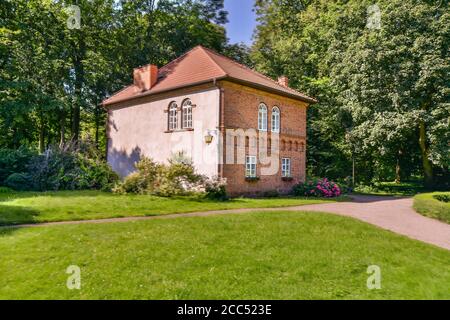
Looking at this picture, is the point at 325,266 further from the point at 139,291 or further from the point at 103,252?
the point at 103,252

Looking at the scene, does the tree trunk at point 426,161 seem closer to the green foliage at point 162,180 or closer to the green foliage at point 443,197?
the green foliage at point 443,197

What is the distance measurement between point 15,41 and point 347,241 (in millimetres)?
24816

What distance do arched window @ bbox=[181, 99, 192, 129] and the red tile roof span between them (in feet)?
3.23

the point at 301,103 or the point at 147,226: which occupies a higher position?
the point at 301,103

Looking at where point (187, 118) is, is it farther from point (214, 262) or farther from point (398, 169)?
point (398, 169)

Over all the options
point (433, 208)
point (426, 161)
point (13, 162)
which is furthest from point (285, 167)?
point (13, 162)

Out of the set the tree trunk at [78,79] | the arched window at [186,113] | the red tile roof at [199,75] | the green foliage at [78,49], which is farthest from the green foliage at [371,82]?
the tree trunk at [78,79]

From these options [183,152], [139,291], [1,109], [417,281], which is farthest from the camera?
[1,109]

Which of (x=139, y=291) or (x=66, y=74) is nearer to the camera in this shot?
(x=139, y=291)

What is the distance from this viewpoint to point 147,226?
8.88 meters

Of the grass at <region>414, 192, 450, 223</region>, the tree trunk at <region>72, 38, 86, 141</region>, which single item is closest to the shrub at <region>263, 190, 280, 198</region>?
the grass at <region>414, 192, 450, 223</region>

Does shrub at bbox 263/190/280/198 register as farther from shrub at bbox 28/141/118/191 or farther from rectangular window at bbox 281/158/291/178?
shrub at bbox 28/141/118/191

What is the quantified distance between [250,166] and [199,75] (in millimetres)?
5687
